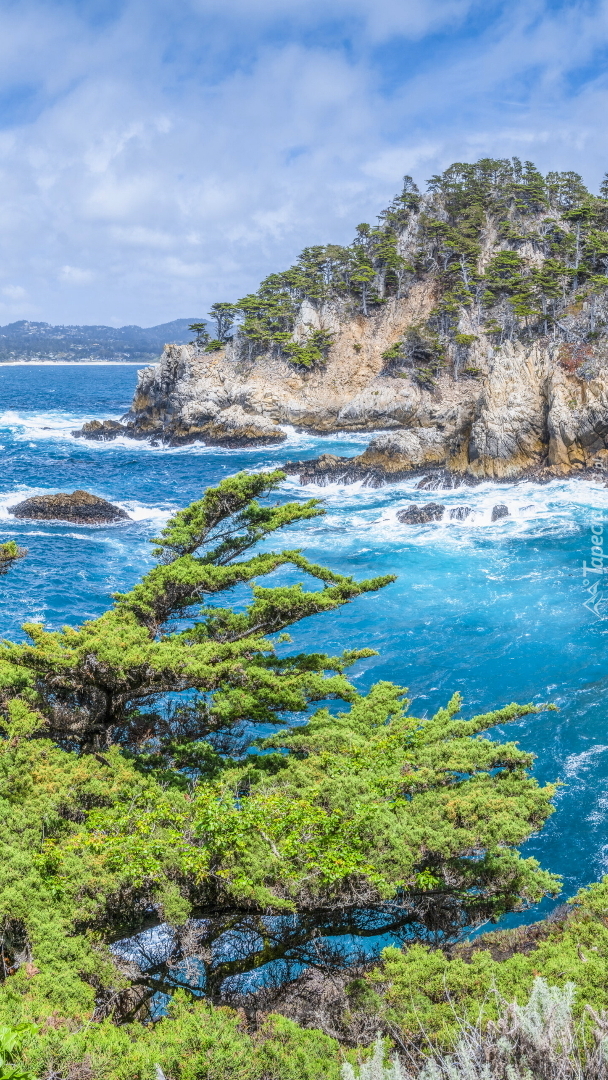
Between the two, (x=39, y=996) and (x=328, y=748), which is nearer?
(x=39, y=996)

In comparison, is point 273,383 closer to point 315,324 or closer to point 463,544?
point 315,324

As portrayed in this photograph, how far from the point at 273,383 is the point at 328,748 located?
5354 centimetres

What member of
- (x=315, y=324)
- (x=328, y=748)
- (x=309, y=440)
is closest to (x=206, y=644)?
(x=328, y=748)

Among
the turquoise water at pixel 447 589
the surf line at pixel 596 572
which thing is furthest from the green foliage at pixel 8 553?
the surf line at pixel 596 572

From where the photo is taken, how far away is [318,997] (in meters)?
8.24

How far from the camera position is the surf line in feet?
81.9

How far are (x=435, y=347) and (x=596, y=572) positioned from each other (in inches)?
1340

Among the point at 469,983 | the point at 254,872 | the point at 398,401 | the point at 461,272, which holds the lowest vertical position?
the point at 469,983

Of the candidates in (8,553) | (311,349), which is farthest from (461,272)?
(8,553)

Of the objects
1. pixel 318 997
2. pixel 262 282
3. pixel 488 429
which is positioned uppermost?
pixel 262 282

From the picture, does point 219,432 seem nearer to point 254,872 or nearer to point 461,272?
point 461,272

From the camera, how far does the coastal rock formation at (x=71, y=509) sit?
36406mm

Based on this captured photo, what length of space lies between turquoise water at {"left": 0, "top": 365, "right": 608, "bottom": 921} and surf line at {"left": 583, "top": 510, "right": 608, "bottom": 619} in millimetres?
240

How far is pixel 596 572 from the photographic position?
2841 cm
